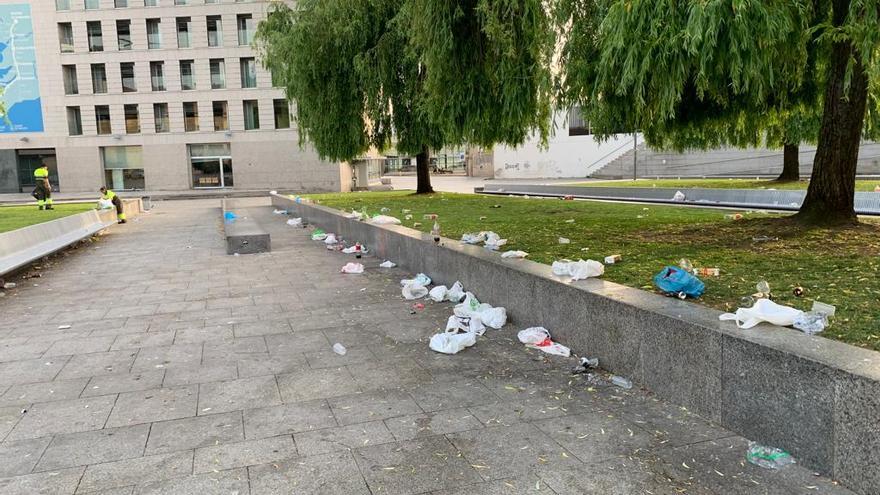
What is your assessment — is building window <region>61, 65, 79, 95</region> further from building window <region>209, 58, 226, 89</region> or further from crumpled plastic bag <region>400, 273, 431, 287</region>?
crumpled plastic bag <region>400, 273, 431, 287</region>

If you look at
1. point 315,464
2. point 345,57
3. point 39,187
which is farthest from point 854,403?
point 39,187

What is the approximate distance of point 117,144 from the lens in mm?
46062

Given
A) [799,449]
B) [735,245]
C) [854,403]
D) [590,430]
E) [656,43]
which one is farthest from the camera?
[735,245]

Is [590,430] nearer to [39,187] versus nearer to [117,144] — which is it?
[39,187]

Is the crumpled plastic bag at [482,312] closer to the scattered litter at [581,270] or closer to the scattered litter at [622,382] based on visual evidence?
the scattered litter at [581,270]

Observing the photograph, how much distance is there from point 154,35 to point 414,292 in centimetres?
4535

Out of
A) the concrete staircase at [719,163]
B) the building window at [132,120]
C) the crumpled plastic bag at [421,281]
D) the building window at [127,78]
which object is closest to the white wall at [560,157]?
the concrete staircase at [719,163]

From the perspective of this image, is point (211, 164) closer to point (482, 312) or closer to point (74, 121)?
point (74, 121)

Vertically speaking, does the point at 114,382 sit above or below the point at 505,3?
below

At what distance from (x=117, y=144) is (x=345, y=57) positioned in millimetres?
34363

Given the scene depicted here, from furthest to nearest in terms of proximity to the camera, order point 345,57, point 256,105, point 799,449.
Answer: point 256,105
point 345,57
point 799,449

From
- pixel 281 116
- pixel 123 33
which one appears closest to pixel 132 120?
pixel 123 33

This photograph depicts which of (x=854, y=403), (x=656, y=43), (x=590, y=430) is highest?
(x=656, y=43)

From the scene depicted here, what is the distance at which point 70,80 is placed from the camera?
1800 inches
